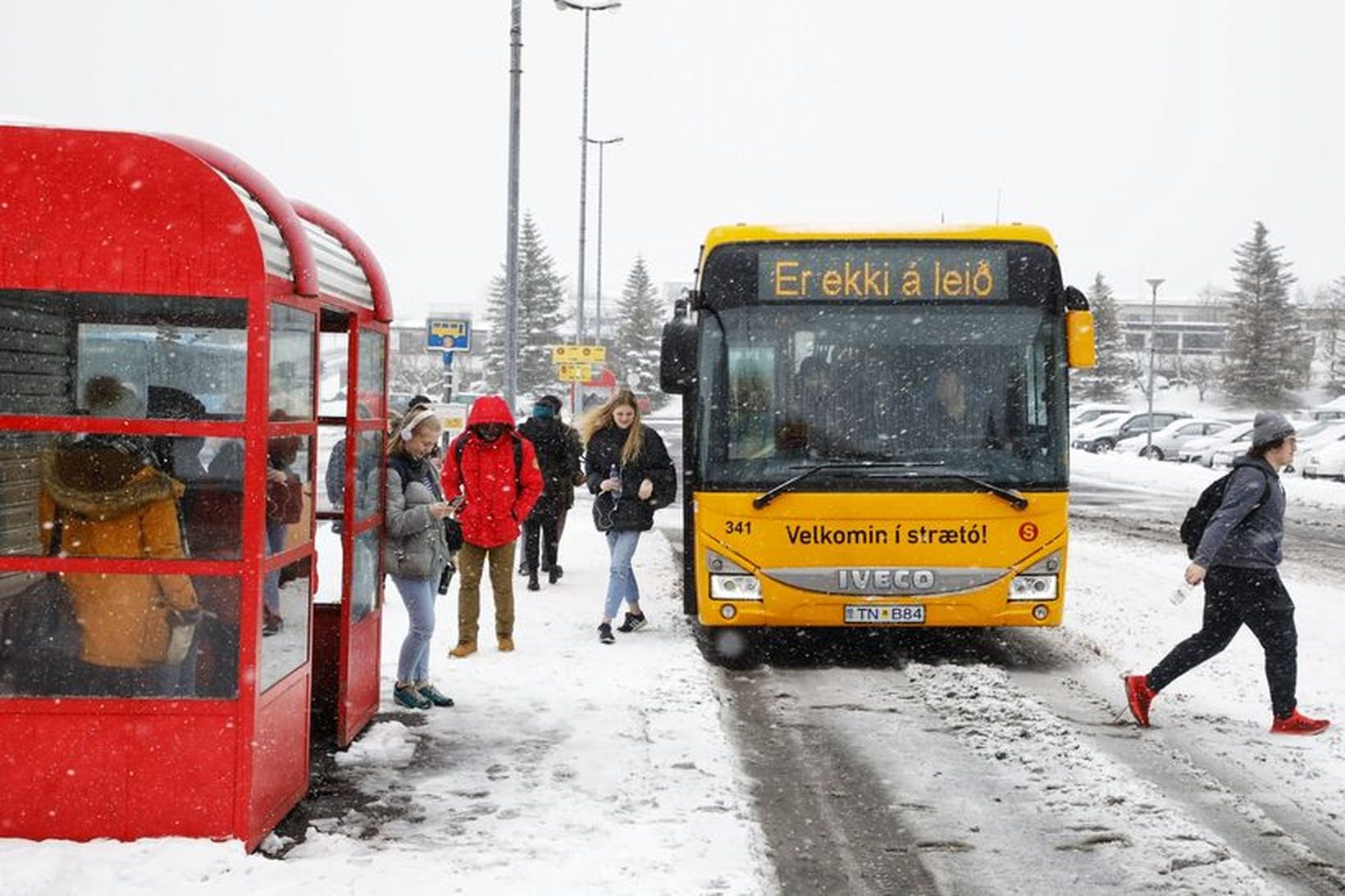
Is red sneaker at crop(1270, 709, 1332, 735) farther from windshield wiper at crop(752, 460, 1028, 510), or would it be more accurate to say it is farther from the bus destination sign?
the bus destination sign

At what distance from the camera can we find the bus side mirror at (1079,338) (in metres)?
9.38

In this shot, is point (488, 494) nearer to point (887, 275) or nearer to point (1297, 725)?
point (887, 275)

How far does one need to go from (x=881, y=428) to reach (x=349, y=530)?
12.8ft

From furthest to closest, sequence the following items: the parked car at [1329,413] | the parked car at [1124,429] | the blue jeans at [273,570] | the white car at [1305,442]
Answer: the parked car at [1329,413]
the parked car at [1124,429]
the white car at [1305,442]
the blue jeans at [273,570]

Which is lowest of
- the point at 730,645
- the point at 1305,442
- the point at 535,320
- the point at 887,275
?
the point at 730,645

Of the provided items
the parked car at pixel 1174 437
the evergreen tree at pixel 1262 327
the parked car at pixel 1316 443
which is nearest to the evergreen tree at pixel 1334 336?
the evergreen tree at pixel 1262 327

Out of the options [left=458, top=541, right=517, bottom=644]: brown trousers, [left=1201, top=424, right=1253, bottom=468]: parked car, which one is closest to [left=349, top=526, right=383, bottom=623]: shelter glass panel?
[left=458, top=541, right=517, bottom=644]: brown trousers

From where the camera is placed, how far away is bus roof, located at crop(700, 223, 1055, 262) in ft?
31.9

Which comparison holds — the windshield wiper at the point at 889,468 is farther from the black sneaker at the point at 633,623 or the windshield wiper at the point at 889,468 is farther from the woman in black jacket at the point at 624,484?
the black sneaker at the point at 633,623

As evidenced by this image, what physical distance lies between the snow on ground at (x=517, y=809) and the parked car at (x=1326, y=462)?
29523mm

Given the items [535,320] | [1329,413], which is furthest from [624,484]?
[535,320]

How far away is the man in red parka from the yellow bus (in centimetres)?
112

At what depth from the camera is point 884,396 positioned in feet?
31.1

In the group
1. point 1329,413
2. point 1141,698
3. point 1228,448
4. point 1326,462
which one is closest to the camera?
point 1141,698
